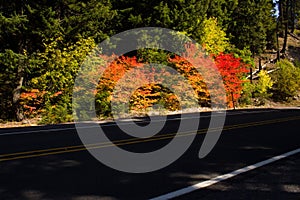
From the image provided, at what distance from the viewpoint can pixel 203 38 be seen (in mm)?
29625

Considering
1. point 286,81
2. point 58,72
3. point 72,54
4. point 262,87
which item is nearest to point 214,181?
point 58,72

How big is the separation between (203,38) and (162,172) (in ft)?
82.2

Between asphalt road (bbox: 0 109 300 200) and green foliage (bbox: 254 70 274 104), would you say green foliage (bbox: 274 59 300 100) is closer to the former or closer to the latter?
green foliage (bbox: 254 70 274 104)

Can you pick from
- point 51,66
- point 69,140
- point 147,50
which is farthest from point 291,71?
point 69,140

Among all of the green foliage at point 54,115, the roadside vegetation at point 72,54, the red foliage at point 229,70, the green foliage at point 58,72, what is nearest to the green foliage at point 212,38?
the roadside vegetation at point 72,54

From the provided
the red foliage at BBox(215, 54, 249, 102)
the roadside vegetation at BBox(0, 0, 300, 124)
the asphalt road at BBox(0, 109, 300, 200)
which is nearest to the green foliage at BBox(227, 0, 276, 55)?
the roadside vegetation at BBox(0, 0, 300, 124)

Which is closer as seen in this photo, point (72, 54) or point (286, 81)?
point (72, 54)

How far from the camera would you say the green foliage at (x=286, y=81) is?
127 feet

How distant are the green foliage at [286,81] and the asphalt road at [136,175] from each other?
105 ft

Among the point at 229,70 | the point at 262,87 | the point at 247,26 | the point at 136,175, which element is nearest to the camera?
the point at 136,175

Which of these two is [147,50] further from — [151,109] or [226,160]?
[226,160]

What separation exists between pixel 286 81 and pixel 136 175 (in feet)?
122

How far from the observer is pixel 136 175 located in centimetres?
569

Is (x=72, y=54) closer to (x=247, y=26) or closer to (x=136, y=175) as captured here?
(x=136, y=175)
